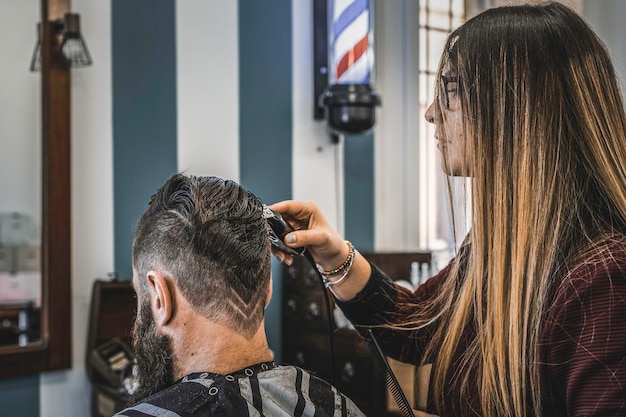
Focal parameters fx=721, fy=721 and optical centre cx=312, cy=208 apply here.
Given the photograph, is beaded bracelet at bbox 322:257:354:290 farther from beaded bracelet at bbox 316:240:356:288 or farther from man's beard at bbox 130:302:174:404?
man's beard at bbox 130:302:174:404

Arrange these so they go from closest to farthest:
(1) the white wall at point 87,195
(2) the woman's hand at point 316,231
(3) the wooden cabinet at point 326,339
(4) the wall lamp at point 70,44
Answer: (2) the woman's hand at point 316,231, (4) the wall lamp at point 70,44, (1) the white wall at point 87,195, (3) the wooden cabinet at point 326,339

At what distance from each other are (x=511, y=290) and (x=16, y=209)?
2068mm

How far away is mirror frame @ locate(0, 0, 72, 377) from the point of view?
2.60 meters

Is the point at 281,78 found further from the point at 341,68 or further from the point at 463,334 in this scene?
the point at 463,334

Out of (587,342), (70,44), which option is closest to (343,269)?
(587,342)

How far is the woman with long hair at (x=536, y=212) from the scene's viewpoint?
3.48 feet

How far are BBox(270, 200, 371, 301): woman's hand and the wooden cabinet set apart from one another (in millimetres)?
1004

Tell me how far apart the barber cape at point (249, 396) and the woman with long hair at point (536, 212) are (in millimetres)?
250

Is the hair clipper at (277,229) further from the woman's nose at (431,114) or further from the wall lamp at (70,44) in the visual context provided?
the wall lamp at (70,44)

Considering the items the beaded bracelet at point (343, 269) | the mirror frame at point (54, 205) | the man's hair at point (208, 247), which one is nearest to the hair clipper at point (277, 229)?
the man's hair at point (208, 247)

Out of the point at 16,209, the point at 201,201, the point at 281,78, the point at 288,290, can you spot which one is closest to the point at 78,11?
the point at 16,209

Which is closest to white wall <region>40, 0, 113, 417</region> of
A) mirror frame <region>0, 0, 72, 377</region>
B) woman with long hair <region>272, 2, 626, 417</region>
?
mirror frame <region>0, 0, 72, 377</region>

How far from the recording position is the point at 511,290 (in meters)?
1.17

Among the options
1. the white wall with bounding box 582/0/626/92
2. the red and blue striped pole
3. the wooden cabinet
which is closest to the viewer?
the wooden cabinet
